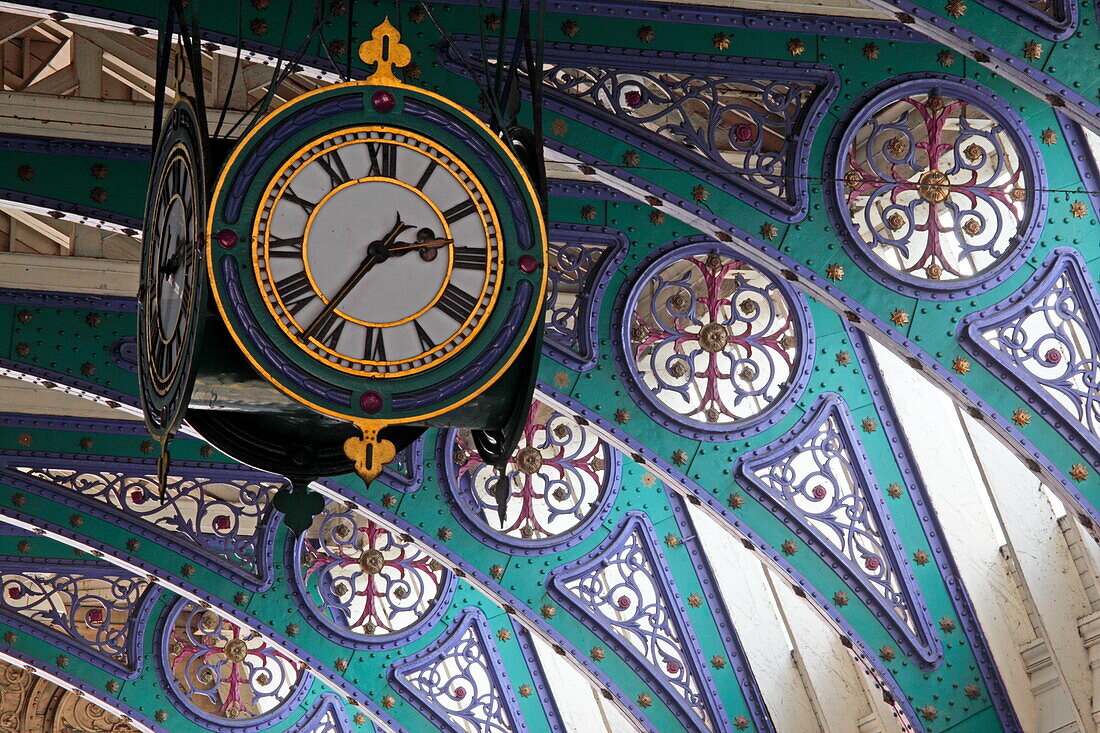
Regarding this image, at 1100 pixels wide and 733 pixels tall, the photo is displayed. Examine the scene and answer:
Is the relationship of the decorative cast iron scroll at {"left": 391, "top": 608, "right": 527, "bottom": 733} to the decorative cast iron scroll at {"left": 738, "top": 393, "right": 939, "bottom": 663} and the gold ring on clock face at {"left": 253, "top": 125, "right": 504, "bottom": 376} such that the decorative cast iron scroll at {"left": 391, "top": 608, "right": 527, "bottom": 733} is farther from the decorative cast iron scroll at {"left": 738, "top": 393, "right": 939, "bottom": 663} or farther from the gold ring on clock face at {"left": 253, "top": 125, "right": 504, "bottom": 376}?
the gold ring on clock face at {"left": 253, "top": 125, "right": 504, "bottom": 376}

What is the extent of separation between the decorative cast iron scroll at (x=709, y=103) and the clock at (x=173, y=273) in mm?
3383

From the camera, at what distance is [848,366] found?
10.1 m

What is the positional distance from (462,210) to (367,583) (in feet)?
26.2

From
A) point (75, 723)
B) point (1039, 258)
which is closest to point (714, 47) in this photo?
point (1039, 258)

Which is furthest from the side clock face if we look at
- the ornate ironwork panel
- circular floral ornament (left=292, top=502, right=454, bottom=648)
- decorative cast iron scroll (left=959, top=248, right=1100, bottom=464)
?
the ornate ironwork panel

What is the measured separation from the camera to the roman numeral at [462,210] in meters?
5.07

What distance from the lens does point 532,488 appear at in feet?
37.4

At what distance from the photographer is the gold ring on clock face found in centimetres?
491

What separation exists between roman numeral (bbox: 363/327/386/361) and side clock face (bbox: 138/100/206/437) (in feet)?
1.46

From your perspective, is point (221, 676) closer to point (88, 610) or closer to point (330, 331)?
point (88, 610)

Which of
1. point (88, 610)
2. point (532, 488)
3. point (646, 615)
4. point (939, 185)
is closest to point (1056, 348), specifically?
point (939, 185)

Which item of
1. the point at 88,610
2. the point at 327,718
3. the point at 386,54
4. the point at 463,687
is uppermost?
the point at 386,54

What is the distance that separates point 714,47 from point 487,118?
1117mm

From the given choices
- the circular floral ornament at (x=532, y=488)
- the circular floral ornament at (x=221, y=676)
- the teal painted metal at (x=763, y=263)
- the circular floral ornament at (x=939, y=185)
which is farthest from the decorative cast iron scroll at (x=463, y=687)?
the circular floral ornament at (x=939, y=185)
